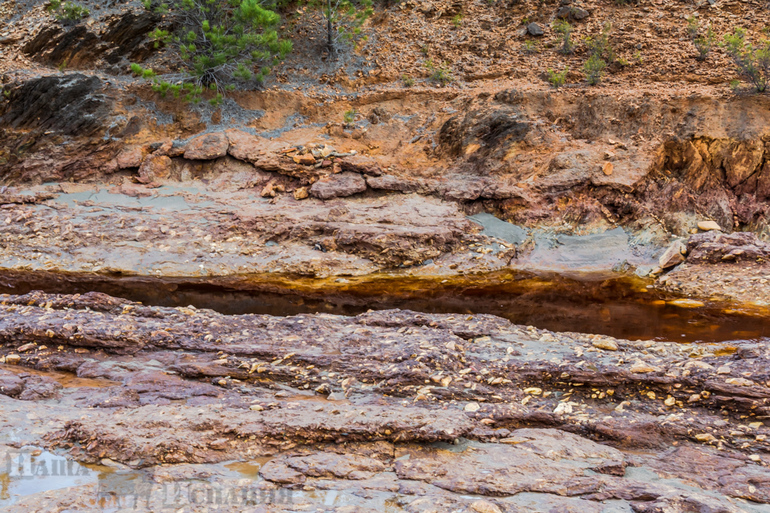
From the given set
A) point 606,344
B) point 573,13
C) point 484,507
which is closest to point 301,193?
point 606,344

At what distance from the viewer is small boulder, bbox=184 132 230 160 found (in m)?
12.1

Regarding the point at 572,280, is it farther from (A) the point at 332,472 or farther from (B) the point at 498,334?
(A) the point at 332,472

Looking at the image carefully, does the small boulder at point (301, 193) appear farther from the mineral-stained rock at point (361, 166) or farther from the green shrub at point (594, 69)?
the green shrub at point (594, 69)

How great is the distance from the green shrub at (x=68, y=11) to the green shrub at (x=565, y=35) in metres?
12.8

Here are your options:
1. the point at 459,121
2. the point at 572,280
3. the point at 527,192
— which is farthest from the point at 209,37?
the point at 572,280

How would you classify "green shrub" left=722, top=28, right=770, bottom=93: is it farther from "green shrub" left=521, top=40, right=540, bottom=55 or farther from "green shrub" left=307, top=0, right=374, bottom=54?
"green shrub" left=307, top=0, right=374, bottom=54

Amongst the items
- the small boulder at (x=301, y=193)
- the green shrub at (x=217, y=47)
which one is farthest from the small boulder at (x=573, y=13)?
the small boulder at (x=301, y=193)

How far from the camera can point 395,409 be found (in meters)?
4.70

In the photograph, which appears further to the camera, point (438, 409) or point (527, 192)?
point (527, 192)

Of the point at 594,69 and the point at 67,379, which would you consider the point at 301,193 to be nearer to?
the point at 67,379

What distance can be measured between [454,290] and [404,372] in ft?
13.3

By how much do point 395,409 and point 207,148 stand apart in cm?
937

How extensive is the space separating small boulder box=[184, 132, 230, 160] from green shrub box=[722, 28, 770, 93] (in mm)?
11581

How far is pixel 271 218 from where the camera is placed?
34.8 ft
